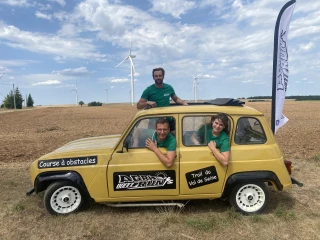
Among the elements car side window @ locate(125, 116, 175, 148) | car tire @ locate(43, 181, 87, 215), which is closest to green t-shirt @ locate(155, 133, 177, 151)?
car side window @ locate(125, 116, 175, 148)

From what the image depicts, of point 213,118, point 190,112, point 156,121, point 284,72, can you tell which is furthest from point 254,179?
point 284,72

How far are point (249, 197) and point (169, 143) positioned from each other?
1.60 meters

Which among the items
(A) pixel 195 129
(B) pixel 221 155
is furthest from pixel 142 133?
(B) pixel 221 155

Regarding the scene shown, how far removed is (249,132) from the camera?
4.62 metres

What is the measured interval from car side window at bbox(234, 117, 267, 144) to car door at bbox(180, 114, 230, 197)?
50cm

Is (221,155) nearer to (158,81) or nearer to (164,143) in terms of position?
(164,143)

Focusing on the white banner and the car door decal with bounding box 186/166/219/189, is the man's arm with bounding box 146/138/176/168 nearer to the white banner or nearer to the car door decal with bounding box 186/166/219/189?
the car door decal with bounding box 186/166/219/189

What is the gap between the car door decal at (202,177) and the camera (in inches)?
177

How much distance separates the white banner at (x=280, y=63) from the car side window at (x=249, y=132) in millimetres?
1143

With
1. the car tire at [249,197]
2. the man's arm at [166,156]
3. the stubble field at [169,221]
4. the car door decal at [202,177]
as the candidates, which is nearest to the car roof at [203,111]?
the man's arm at [166,156]

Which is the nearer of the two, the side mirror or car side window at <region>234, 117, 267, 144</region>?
the side mirror

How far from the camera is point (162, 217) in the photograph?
4.53 meters

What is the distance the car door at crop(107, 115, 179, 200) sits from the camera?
14.7ft

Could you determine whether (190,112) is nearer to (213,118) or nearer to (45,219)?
(213,118)
